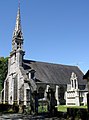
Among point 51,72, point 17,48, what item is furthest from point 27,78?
point 51,72

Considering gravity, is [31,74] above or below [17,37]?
below

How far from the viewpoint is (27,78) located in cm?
4703

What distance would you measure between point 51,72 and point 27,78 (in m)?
10.4

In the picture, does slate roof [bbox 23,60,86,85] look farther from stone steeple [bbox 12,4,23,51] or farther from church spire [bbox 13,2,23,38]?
church spire [bbox 13,2,23,38]

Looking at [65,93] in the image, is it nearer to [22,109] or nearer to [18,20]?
[18,20]

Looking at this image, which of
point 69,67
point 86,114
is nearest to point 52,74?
point 69,67

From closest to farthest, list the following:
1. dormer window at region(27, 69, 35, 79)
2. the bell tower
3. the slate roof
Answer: dormer window at region(27, 69, 35, 79)
the bell tower
the slate roof

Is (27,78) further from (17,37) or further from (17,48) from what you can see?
(17,37)

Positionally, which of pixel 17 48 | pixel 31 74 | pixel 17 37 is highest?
pixel 17 37

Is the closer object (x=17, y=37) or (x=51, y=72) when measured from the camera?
(x=17, y=37)

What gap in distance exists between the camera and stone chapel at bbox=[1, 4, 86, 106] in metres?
47.2

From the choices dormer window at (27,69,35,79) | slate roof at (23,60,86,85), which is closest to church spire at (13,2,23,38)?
slate roof at (23,60,86,85)

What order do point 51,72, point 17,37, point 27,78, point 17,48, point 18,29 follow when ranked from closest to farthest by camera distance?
→ point 27,78
point 17,48
point 17,37
point 18,29
point 51,72

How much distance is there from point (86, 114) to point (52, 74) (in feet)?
129
